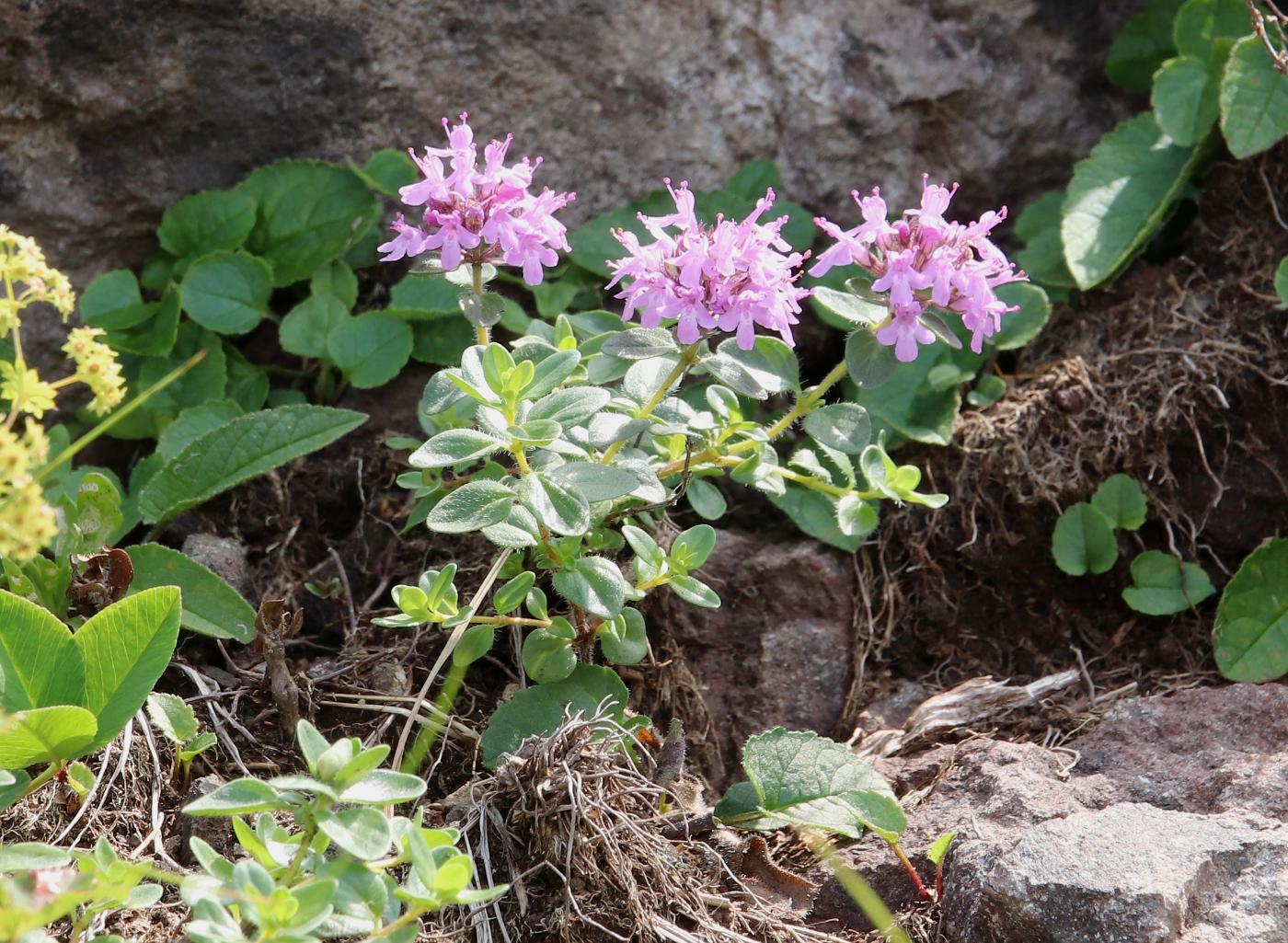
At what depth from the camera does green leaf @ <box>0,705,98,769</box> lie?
1.83 meters

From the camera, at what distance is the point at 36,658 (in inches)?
77.2

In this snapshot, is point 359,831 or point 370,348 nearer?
point 359,831

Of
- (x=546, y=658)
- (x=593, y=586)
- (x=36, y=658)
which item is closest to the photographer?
(x=36, y=658)

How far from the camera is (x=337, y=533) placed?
2.88 m

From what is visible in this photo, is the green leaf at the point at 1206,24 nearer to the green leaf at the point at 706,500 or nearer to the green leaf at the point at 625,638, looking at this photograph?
the green leaf at the point at 706,500

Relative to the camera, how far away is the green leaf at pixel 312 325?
2.96 metres

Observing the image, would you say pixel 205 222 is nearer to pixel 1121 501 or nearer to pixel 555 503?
pixel 555 503

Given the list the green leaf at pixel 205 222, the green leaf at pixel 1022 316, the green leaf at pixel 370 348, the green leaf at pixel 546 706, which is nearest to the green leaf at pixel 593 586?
the green leaf at pixel 546 706

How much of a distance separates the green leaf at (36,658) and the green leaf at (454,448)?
1.98ft

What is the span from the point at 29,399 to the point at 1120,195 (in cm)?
257

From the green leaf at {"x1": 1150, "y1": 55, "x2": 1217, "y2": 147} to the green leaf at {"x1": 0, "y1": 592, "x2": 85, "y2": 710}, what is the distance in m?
2.72

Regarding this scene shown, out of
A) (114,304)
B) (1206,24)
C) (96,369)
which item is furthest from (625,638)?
(1206,24)

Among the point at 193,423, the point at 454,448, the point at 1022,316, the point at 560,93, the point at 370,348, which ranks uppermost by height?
the point at 560,93

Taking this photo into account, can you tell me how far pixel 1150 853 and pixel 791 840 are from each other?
1.97 ft
